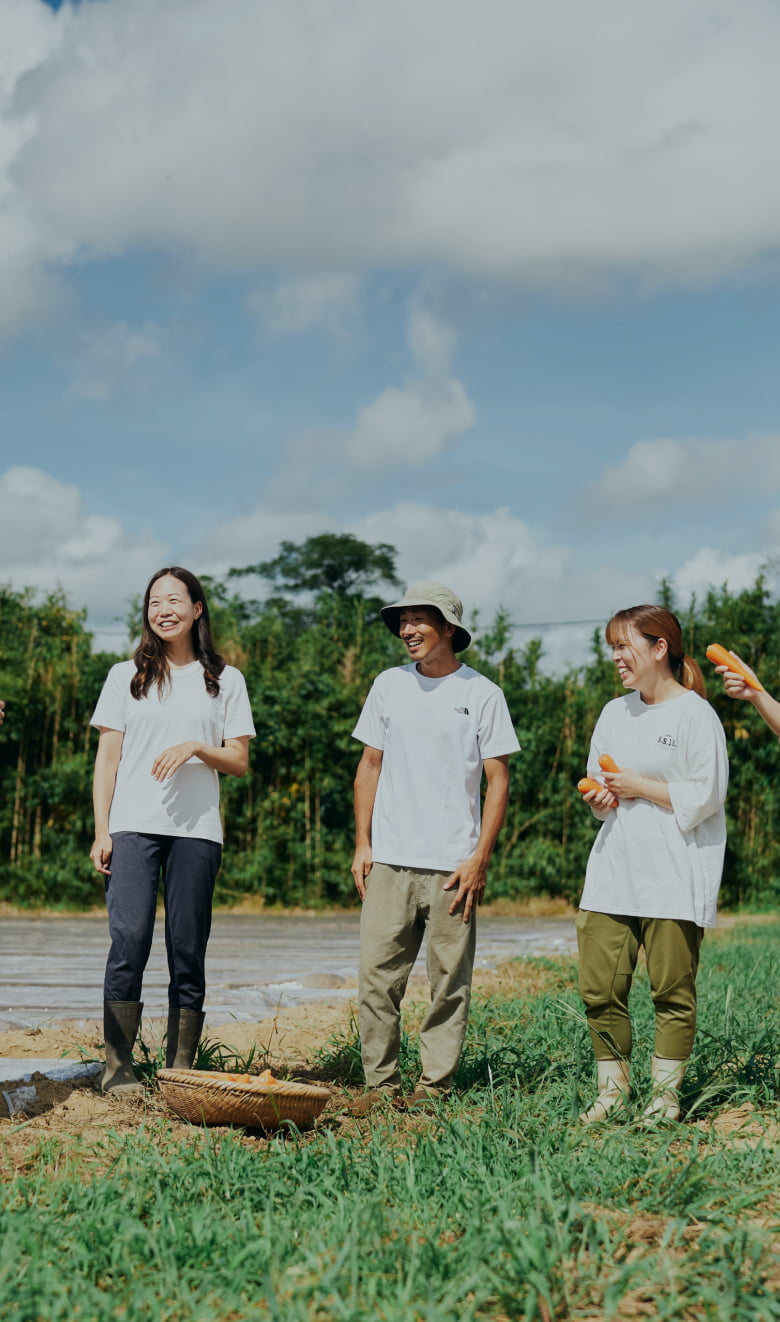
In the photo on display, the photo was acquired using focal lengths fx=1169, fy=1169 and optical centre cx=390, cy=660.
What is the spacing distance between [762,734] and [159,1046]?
10.6m

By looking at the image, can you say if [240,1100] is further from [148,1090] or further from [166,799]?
[166,799]

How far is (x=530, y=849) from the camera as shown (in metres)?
13.1

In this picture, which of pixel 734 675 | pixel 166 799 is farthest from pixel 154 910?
pixel 734 675

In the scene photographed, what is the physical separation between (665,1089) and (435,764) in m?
1.27

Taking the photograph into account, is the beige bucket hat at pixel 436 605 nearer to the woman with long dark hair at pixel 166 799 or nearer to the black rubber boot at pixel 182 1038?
the woman with long dark hair at pixel 166 799

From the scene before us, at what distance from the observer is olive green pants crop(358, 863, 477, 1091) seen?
397 centimetres

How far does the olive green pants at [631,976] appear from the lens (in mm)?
3674

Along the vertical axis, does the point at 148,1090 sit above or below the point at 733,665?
below

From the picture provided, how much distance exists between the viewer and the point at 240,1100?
3.31 m

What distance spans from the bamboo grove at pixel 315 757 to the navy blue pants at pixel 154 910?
862 cm

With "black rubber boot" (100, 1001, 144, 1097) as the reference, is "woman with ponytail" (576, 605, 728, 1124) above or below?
above

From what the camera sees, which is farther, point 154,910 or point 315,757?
point 315,757

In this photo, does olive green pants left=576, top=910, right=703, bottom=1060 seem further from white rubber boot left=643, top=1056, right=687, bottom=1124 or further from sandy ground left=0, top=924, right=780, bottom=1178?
sandy ground left=0, top=924, right=780, bottom=1178

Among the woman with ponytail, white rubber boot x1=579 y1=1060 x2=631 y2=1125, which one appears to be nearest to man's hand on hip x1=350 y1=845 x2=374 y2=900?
the woman with ponytail
